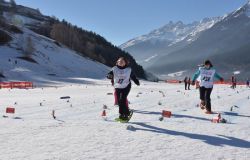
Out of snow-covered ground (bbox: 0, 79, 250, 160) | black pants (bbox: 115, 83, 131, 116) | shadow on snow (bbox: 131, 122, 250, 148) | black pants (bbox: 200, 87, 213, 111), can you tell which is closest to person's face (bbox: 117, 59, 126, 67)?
black pants (bbox: 115, 83, 131, 116)

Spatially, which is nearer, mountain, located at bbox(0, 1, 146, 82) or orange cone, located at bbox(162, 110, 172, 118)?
orange cone, located at bbox(162, 110, 172, 118)

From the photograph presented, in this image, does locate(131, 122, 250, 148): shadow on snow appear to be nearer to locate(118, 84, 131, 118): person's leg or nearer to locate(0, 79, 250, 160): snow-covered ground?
locate(0, 79, 250, 160): snow-covered ground

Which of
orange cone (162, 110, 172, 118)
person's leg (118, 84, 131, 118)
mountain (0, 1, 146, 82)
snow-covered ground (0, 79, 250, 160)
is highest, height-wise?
mountain (0, 1, 146, 82)

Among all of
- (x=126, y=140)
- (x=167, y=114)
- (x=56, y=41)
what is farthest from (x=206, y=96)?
(x=56, y=41)

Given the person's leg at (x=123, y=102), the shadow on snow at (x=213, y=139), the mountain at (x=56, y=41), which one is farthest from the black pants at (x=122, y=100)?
the mountain at (x=56, y=41)

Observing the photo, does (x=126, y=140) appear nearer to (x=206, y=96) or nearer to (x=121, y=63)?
(x=121, y=63)

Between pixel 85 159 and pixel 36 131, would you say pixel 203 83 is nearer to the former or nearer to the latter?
pixel 36 131

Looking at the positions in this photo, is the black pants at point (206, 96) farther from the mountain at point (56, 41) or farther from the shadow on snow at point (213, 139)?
the mountain at point (56, 41)

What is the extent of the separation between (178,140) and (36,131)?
3428 mm

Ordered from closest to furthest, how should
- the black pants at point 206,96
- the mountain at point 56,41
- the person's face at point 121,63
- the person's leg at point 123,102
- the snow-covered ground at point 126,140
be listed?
the snow-covered ground at point 126,140, the person's leg at point 123,102, the person's face at point 121,63, the black pants at point 206,96, the mountain at point 56,41

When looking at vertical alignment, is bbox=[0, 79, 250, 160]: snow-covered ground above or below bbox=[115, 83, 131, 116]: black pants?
below

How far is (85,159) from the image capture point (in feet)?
26.4

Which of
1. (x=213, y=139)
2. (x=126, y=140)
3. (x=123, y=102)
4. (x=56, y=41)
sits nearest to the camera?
(x=126, y=140)

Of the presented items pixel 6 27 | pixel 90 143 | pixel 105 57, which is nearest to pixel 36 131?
pixel 90 143
